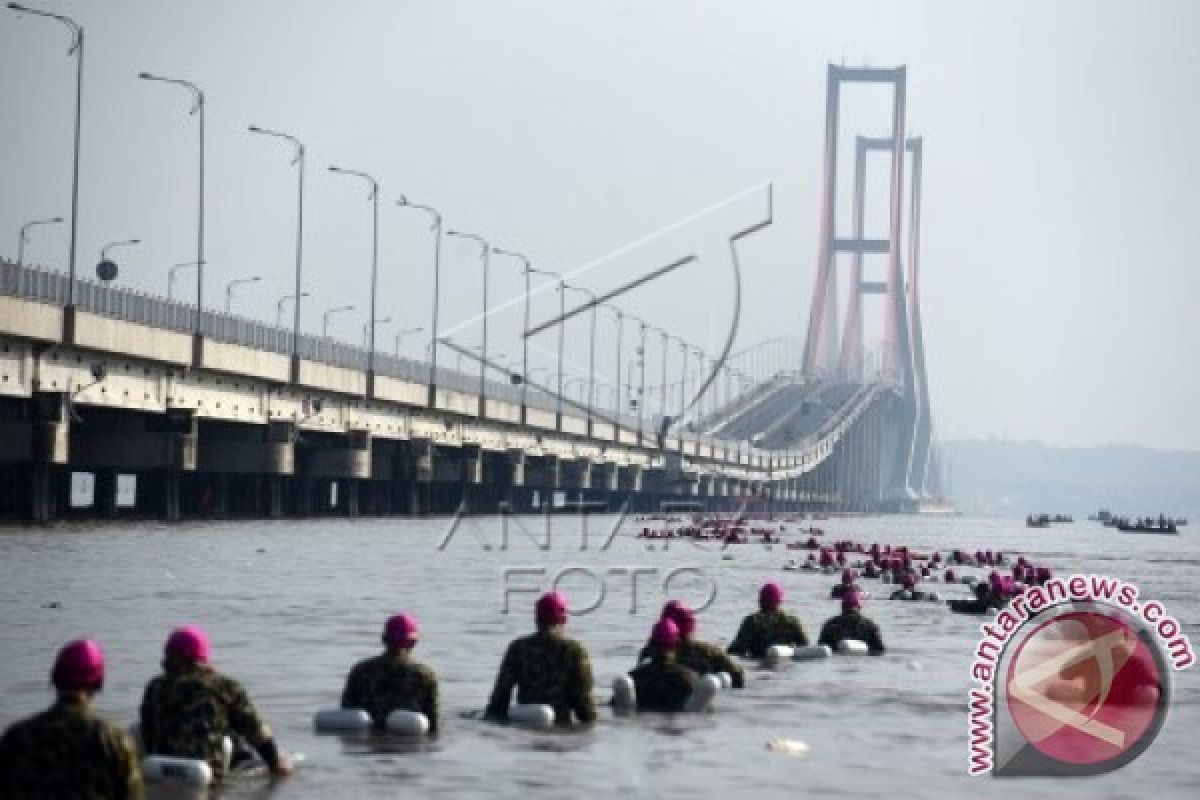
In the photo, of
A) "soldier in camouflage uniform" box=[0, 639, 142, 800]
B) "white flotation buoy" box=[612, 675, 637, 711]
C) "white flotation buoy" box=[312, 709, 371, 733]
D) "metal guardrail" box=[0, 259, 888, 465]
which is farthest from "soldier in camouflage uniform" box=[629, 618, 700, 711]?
"metal guardrail" box=[0, 259, 888, 465]

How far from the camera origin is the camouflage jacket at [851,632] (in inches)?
1842

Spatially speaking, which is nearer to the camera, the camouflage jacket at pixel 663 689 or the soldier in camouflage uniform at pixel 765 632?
the camouflage jacket at pixel 663 689

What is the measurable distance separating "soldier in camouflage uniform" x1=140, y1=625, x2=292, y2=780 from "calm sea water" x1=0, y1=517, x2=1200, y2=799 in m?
0.64

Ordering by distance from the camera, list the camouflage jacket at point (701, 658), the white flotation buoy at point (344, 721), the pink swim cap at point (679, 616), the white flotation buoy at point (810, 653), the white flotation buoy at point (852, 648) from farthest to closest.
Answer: the white flotation buoy at point (852, 648) → the white flotation buoy at point (810, 653) → the camouflage jacket at point (701, 658) → the pink swim cap at point (679, 616) → the white flotation buoy at point (344, 721)

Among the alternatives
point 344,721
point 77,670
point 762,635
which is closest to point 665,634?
point 344,721

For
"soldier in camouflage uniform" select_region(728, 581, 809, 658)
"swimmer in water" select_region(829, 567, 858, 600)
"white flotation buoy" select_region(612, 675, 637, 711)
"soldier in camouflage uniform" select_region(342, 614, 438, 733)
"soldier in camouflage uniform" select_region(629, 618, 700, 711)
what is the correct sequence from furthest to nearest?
"swimmer in water" select_region(829, 567, 858, 600), "soldier in camouflage uniform" select_region(728, 581, 809, 658), "soldier in camouflage uniform" select_region(629, 618, 700, 711), "white flotation buoy" select_region(612, 675, 637, 711), "soldier in camouflage uniform" select_region(342, 614, 438, 733)

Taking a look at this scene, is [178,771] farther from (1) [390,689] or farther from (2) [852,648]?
(2) [852,648]

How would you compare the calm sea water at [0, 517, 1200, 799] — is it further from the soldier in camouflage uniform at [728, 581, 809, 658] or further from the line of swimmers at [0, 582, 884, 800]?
the soldier in camouflage uniform at [728, 581, 809, 658]

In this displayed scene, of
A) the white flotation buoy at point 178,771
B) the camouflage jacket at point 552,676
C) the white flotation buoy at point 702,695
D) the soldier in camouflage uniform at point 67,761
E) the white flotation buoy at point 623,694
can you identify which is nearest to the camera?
the soldier in camouflage uniform at point 67,761

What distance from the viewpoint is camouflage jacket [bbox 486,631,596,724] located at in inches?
1207

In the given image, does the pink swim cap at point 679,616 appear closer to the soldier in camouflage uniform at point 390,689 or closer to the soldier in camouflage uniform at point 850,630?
the soldier in camouflage uniform at point 390,689

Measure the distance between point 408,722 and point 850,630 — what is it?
1893cm

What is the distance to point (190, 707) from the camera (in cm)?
2420

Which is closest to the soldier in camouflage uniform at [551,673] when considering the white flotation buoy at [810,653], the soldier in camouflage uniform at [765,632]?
the soldier in camouflage uniform at [765,632]
